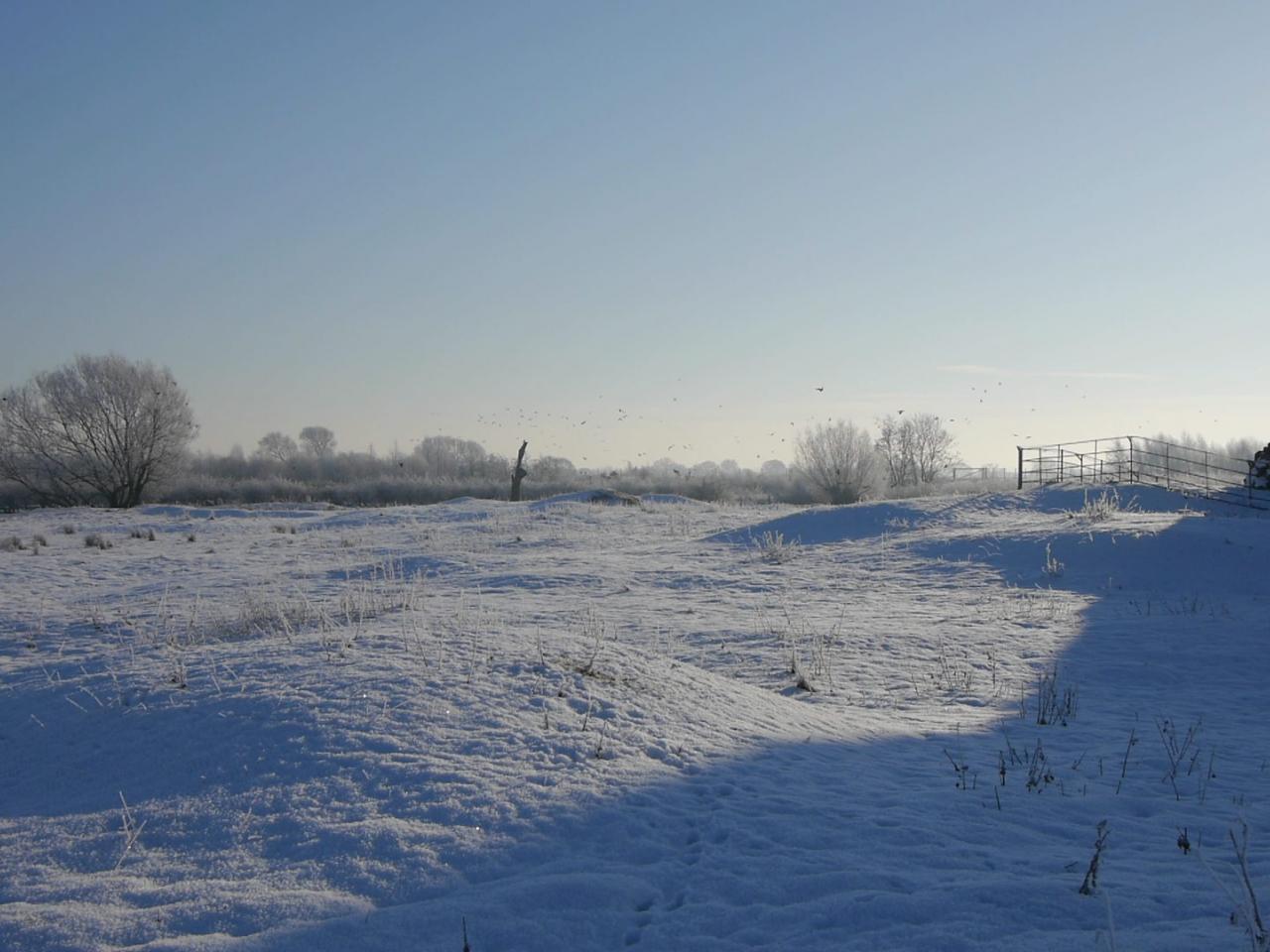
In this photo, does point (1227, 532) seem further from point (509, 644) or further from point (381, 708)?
point (381, 708)

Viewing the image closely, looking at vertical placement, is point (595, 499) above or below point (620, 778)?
above

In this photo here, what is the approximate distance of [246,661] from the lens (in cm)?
722

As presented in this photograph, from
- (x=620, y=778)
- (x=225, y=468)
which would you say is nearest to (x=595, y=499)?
(x=620, y=778)

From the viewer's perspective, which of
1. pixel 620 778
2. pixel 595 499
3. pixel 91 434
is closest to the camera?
pixel 620 778

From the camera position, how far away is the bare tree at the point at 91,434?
4575cm

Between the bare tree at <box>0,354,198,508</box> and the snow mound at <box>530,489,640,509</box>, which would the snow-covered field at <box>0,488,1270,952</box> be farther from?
the bare tree at <box>0,354,198,508</box>

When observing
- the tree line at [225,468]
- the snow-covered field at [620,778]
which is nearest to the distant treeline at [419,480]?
the tree line at [225,468]

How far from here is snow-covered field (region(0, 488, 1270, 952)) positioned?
372 cm

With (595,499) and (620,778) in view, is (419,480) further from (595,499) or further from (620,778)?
(620,778)

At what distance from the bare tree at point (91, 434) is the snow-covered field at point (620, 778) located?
38754 millimetres

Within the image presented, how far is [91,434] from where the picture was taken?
46.2 m

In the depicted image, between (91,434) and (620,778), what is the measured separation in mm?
49840

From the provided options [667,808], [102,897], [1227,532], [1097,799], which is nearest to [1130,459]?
[1227,532]

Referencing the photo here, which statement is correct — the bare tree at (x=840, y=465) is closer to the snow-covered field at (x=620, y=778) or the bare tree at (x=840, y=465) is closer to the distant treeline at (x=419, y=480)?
the distant treeline at (x=419, y=480)
